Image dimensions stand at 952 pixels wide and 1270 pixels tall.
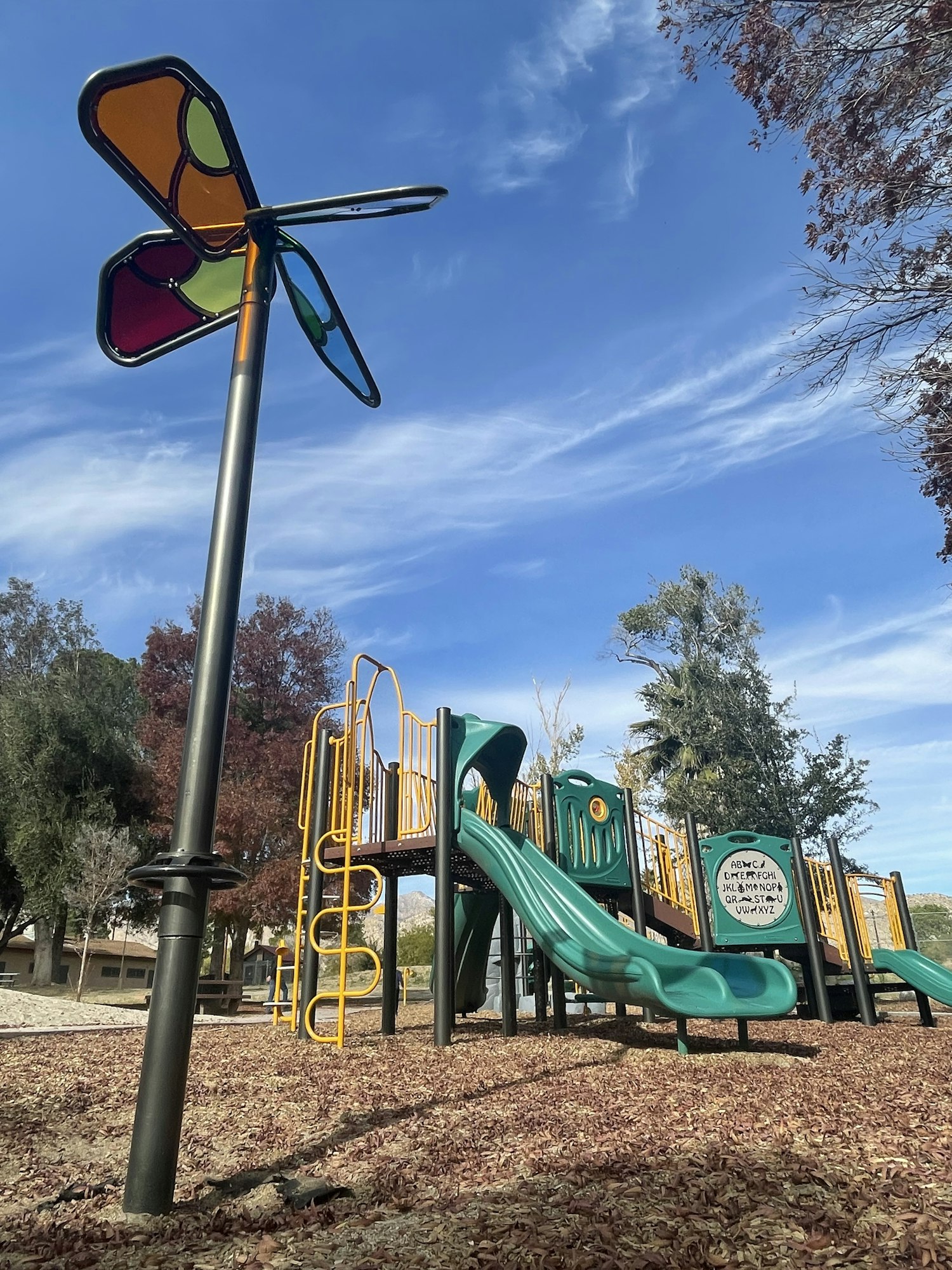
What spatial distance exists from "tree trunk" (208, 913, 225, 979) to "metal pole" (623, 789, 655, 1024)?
51.0ft

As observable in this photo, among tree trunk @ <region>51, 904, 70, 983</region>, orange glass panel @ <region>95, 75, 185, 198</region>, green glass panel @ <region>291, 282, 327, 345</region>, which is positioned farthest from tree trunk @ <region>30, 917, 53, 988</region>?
orange glass panel @ <region>95, 75, 185, 198</region>

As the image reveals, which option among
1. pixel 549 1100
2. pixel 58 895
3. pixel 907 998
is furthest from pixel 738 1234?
pixel 58 895

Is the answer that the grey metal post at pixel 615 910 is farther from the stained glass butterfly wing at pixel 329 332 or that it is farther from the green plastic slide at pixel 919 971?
the stained glass butterfly wing at pixel 329 332

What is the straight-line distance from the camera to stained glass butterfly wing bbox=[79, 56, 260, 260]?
11.1ft

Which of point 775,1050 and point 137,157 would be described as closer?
point 137,157

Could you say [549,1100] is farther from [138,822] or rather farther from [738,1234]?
[138,822]

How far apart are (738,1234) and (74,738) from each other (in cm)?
2388

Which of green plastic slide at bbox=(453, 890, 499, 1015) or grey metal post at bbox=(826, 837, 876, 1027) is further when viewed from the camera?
green plastic slide at bbox=(453, 890, 499, 1015)

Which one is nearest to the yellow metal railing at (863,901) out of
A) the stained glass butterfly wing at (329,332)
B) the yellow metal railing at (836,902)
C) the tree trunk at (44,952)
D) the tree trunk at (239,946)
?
the yellow metal railing at (836,902)

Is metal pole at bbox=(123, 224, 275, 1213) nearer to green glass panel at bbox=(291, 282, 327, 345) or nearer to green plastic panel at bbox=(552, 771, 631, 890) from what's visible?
green glass panel at bbox=(291, 282, 327, 345)

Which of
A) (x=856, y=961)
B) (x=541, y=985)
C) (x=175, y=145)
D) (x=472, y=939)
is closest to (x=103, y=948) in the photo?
(x=541, y=985)

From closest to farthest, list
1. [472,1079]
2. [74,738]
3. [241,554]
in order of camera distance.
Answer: [241,554], [472,1079], [74,738]

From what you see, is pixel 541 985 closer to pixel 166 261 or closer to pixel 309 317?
pixel 309 317

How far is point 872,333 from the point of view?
7.50 metres
